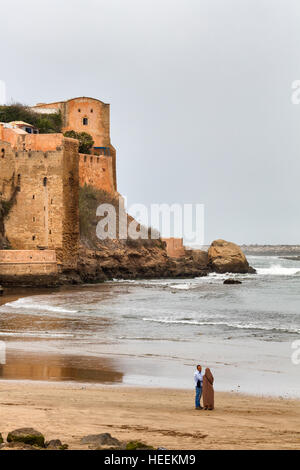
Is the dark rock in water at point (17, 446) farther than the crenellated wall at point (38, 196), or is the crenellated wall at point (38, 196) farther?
the crenellated wall at point (38, 196)

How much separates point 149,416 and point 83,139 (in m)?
42.3

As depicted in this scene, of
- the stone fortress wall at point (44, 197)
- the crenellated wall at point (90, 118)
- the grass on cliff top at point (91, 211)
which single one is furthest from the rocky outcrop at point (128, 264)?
the crenellated wall at point (90, 118)

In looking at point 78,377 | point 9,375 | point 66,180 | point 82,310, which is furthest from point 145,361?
point 66,180

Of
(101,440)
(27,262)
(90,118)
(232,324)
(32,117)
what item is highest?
(32,117)

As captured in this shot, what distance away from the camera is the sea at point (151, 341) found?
12070 millimetres

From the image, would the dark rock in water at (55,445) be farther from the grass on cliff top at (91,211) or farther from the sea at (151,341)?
the grass on cliff top at (91,211)

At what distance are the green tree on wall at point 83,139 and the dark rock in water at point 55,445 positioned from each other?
43.3 metres

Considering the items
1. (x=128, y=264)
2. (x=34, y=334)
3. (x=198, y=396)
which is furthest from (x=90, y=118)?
(x=198, y=396)

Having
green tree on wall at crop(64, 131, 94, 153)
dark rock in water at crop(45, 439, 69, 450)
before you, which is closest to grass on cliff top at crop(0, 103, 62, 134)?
green tree on wall at crop(64, 131, 94, 153)

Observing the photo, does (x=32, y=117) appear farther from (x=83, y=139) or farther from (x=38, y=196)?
(x=38, y=196)

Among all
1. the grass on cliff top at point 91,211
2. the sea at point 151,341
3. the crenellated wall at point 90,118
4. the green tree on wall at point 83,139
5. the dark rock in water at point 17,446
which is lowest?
the sea at point 151,341

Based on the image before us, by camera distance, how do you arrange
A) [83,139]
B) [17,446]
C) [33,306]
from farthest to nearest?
[83,139] → [33,306] → [17,446]

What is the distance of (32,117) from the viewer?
51312 millimetres

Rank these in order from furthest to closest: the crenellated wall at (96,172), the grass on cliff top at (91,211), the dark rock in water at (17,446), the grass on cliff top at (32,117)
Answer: the grass on cliff top at (32,117)
the crenellated wall at (96,172)
the grass on cliff top at (91,211)
the dark rock in water at (17,446)
